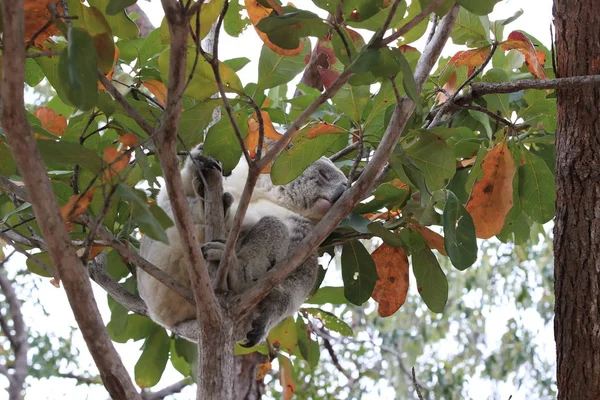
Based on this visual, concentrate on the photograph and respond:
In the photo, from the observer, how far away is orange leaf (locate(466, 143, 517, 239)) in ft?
7.05

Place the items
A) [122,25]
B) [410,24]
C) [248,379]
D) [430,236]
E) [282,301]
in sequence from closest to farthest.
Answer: [410,24]
[122,25]
[430,236]
[282,301]
[248,379]

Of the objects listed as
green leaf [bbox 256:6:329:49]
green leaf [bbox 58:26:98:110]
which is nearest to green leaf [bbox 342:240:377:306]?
green leaf [bbox 256:6:329:49]

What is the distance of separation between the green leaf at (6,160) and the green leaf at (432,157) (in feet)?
3.39

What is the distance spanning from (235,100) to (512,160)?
87cm

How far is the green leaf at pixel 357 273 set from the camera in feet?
7.73

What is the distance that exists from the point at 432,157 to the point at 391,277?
0.59m

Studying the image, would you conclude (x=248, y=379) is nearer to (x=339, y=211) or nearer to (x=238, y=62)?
(x=238, y=62)

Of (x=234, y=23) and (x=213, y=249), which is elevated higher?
(x=234, y=23)

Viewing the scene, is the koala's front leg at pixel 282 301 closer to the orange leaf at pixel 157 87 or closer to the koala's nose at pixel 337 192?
the koala's nose at pixel 337 192

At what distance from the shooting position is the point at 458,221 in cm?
197

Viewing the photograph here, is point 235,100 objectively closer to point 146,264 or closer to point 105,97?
point 105,97

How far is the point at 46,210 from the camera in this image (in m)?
1.17

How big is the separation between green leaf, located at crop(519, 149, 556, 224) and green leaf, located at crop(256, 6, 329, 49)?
1.02 meters

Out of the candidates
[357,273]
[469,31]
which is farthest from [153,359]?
[469,31]
